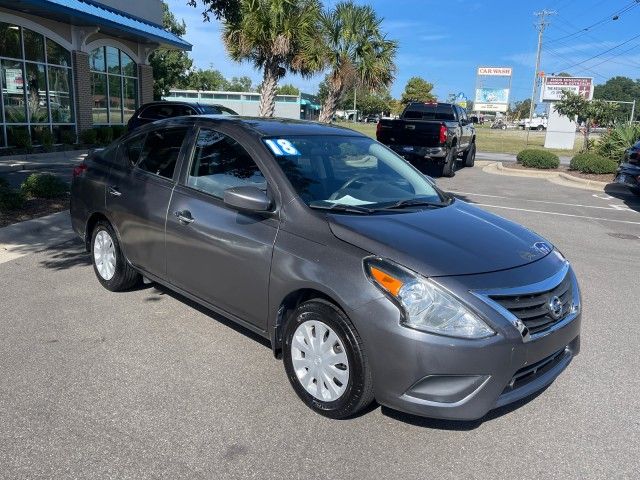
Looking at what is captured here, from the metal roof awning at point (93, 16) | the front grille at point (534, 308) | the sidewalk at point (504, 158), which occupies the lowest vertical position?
the sidewalk at point (504, 158)

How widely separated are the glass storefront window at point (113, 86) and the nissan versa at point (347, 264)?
17351 mm

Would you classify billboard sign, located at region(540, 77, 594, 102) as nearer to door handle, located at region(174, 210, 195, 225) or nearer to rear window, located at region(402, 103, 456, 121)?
rear window, located at region(402, 103, 456, 121)

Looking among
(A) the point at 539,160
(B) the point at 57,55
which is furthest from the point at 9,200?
(A) the point at 539,160

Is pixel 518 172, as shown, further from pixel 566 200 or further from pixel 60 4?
pixel 60 4

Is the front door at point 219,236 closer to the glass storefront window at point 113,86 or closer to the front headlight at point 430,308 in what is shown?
the front headlight at point 430,308

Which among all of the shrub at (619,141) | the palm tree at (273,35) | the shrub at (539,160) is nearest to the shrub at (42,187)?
the palm tree at (273,35)

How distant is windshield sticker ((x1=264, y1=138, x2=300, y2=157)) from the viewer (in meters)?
3.89

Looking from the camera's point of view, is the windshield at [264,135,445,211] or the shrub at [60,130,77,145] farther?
the shrub at [60,130,77,145]

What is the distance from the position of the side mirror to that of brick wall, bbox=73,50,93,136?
1758 cm

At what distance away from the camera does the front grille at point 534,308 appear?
9.63 feet

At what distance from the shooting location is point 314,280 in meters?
3.16

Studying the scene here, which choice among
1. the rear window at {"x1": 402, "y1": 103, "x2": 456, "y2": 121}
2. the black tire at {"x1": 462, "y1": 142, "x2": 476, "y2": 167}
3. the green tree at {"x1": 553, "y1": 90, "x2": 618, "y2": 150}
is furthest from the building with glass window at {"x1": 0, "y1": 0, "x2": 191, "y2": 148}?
the green tree at {"x1": 553, "y1": 90, "x2": 618, "y2": 150}

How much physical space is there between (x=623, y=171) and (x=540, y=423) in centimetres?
1029

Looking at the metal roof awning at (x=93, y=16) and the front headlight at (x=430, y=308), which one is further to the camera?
the metal roof awning at (x=93, y=16)
